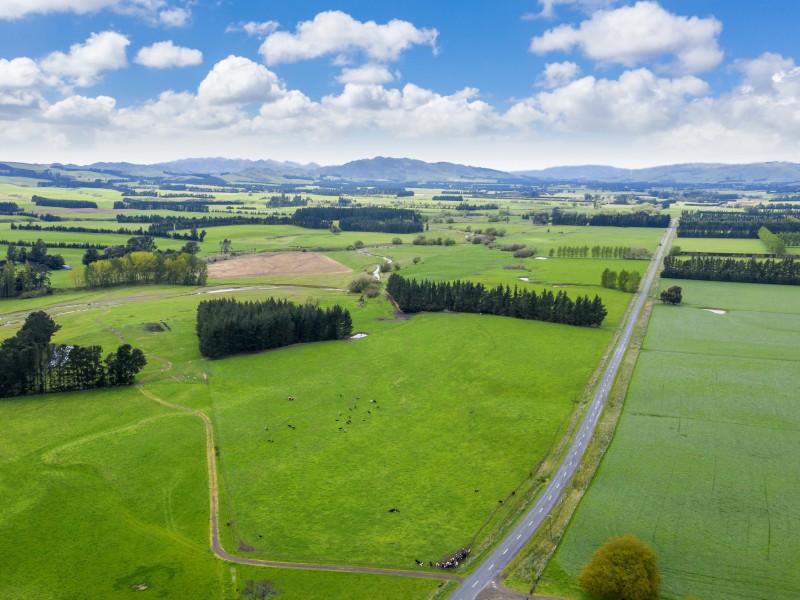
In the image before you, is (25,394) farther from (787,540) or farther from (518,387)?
(787,540)

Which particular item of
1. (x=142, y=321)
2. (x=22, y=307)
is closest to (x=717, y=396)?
(x=142, y=321)

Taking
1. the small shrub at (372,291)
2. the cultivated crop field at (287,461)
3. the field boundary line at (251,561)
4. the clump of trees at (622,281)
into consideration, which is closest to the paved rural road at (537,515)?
the field boundary line at (251,561)

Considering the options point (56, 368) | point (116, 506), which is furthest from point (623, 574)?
point (56, 368)

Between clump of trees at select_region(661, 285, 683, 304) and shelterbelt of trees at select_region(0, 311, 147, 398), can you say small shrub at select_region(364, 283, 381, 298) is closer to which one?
shelterbelt of trees at select_region(0, 311, 147, 398)

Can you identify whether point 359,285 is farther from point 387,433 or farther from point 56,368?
point 387,433

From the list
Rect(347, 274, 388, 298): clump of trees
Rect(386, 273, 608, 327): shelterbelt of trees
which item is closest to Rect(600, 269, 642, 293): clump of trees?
Rect(386, 273, 608, 327): shelterbelt of trees

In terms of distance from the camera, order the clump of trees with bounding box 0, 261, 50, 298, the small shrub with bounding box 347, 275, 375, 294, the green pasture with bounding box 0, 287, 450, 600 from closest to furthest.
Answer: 1. the green pasture with bounding box 0, 287, 450, 600
2. the clump of trees with bounding box 0, 261, 50, 298
3. the small shrub with bounding box 347, 275, 375, 294

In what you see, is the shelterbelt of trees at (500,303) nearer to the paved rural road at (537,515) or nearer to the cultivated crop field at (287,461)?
the cultivated crop field at (287,461)
